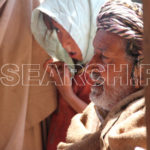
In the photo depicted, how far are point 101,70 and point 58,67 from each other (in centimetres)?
85

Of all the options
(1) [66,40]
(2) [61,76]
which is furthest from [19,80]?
(1) [66,40]

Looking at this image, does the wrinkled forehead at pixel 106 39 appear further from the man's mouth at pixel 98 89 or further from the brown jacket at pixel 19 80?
the brown jacket at pixel 19 80

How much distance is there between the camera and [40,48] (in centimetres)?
203

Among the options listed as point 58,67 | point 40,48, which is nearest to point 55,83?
point 58,67

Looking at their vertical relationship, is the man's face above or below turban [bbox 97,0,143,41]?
below

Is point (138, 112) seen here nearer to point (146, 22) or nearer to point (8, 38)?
point (146, 22)

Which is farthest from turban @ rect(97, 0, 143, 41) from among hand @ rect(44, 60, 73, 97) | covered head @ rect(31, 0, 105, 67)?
hand @ rect(44, 60, 73, 97)

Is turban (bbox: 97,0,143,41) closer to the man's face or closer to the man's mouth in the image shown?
the man's face

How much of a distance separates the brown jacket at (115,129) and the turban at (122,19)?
207mm

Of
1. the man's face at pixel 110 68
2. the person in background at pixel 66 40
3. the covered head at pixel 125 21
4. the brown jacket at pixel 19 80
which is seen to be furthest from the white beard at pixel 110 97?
the brown jacket at pixel 19 80

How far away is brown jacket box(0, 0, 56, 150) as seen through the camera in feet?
6.42

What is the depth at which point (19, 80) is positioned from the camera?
2.00 m

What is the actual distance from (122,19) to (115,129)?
410mm

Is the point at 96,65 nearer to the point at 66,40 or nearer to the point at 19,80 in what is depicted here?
the point at 66,40
